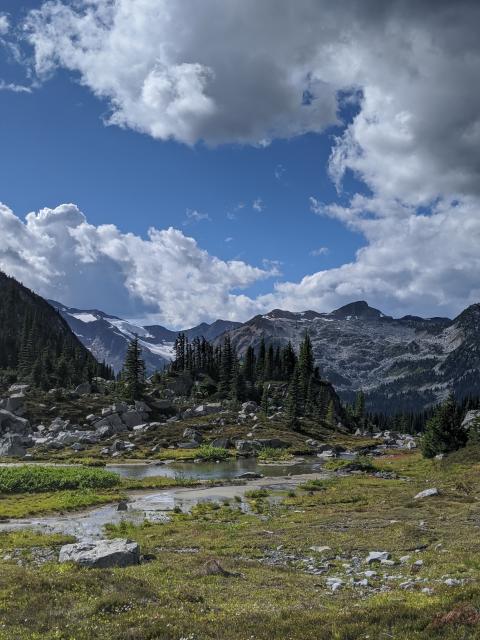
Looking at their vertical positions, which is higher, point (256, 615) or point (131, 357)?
point (131, 357)

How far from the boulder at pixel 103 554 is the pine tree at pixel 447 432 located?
74.9 meters

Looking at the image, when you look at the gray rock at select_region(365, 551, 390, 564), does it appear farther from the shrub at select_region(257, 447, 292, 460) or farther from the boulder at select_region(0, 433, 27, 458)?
the boulder at select_region(0, 433, 27, 458)

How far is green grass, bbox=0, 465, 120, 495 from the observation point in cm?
5891

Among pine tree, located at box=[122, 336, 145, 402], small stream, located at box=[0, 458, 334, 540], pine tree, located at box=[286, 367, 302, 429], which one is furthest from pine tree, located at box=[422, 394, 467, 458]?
pine tree, located at box=[122, 336, 145, 402]

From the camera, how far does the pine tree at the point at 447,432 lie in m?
86.9

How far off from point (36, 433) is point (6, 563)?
353ft

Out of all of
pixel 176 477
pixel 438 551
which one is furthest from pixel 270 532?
pixel 176 477

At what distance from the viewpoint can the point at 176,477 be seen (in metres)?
71.3

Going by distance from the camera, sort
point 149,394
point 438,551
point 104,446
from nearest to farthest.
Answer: point 438,551 < point 104,446 < point 149,394

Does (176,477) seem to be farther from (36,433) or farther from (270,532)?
(36,433)

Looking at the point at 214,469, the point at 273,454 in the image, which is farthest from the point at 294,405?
the point at 214,469

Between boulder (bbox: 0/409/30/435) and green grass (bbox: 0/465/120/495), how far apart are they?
212 ft

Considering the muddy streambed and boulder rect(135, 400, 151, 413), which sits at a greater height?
boulder rect(135, 400, 151, 413)

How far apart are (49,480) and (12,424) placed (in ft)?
241
